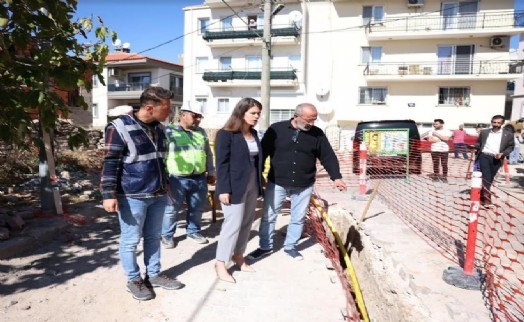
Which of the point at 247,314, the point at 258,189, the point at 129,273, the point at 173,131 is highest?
the point at 173,131

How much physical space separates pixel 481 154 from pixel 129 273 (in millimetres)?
6124


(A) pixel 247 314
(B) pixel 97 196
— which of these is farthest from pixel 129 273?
(B) pixel 97 196

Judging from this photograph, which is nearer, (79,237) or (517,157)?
(79,237)

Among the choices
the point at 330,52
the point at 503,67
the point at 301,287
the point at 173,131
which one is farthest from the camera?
the point at 330,52

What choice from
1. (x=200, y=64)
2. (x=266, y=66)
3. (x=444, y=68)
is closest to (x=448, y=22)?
(x=444, y=68)

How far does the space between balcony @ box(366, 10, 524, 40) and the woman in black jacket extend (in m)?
19.7

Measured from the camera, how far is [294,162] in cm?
396

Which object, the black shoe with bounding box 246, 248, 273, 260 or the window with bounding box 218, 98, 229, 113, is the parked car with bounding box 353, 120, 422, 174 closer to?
the black shoe with bounding box 246, 248, 273, 260

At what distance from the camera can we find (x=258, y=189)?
3775mm

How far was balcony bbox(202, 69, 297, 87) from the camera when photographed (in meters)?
23.3

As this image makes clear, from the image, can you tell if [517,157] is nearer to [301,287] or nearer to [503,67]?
[503,67]

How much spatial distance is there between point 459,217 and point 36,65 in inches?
236

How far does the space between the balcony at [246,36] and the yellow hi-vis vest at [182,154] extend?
778 inches

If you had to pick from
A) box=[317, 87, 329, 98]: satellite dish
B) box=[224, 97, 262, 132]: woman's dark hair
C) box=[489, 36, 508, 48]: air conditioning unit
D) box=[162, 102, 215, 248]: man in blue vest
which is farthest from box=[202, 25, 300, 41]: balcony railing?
box=[224, 97, 262, 132]: woman's dark hair
